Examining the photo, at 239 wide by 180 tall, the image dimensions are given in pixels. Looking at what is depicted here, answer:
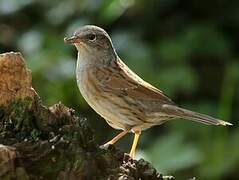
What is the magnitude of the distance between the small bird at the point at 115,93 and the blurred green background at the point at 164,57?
3.29ft

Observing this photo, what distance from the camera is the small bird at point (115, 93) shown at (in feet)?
18.5

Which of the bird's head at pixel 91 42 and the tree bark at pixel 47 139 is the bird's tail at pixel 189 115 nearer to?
the bird's head at pixel 91 42

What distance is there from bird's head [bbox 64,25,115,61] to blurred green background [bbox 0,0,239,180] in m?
1.15

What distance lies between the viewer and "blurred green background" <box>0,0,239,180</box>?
7234 mm

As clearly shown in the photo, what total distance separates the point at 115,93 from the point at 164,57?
205 cm

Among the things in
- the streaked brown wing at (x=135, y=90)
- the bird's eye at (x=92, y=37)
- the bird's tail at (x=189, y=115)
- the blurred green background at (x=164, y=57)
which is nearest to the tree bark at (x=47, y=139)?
the bird's tail at (x=189, y=115)

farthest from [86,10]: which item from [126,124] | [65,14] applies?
[126,124]

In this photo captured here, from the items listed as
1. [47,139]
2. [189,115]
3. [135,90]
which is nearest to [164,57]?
[135,90]

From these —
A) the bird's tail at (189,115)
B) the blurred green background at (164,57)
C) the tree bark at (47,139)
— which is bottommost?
the tree bark at (47,139)

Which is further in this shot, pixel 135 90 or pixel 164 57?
pixel 164 57

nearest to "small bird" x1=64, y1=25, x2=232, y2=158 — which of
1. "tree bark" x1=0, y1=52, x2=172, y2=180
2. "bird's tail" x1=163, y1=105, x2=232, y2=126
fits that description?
"bird's tail" x1=163, y1=105, x2=232, y2=126

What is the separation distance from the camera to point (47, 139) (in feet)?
12.4

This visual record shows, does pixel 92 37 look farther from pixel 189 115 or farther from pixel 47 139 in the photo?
pixel 47 139

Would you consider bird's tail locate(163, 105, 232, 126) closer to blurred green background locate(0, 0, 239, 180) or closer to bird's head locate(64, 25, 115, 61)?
bird's head locate(64, 25, 115, 61)
